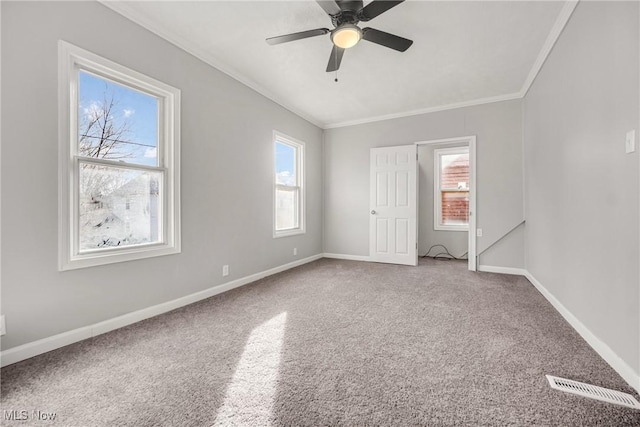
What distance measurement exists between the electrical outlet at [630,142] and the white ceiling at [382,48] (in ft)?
4.77

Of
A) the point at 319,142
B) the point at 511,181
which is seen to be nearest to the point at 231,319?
the point at 319,142

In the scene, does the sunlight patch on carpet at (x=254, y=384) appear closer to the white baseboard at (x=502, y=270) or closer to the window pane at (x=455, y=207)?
the white baseboard at (x=502, y=270)

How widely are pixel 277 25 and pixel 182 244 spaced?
230 centimetres

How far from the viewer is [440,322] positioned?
2371mm

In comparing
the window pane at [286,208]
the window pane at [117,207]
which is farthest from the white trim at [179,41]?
the window pane at [286,208]

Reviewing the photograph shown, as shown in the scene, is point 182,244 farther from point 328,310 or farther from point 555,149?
point 555,149

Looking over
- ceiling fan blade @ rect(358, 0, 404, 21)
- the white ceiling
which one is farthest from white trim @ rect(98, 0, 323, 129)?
ceiling fan blade @ rect(358, 0, 404, 21)

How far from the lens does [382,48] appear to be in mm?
2855

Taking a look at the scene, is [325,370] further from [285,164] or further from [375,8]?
[285,164]

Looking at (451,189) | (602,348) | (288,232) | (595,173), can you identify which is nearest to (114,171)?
(288,232)

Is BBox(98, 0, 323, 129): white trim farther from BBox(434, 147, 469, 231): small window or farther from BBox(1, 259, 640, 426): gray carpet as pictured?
BBox(434, 147, 469, 231): small window

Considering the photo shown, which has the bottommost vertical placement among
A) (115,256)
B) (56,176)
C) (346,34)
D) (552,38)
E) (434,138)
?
(115,256)

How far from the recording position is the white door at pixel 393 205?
4.74 meters

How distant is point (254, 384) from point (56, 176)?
196cm
